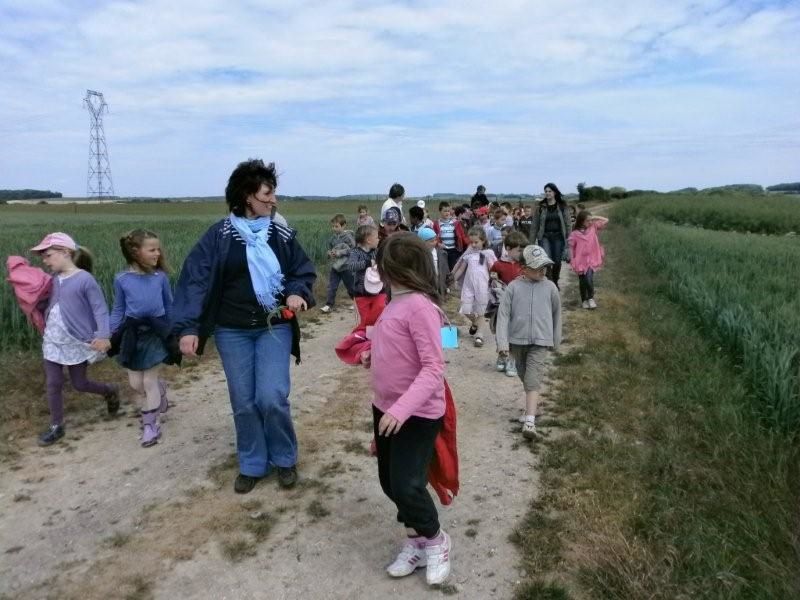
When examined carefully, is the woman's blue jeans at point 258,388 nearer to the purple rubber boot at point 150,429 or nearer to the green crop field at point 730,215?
the purple rubber boot at point 150,429

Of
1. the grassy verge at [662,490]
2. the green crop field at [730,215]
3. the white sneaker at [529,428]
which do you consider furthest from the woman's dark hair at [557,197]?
the green crop field at [730,215]

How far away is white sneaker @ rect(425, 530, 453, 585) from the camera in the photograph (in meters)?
2.93

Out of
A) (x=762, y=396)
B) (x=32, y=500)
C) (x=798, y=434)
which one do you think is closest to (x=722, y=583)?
(x=798, y=434)

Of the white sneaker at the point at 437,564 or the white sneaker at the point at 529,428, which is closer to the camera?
the white sneaker at the point at 437,564

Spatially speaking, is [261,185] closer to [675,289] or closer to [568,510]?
[568,510]

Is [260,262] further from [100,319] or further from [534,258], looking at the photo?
[534,258]

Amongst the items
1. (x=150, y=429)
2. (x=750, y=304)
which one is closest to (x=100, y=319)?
(x=150, y=429)

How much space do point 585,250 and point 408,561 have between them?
Result: 7.38 m

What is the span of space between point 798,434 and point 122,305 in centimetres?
504

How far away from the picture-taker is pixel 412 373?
9.25 ft

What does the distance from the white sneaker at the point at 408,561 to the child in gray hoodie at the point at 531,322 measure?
6.04 feet

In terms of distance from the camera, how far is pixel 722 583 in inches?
109

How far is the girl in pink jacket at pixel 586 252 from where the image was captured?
31.3 feet

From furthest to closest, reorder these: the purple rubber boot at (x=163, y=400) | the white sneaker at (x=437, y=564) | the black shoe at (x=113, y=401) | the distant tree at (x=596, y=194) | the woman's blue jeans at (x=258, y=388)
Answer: the distant tree at (x=596, y=194), the black shoe at (x=113, y=401), the purple rubber boot at (x=163, y=400), the woman's blue jeans at (x=258, y=388), the white sneaker at (x=437, y=564)
